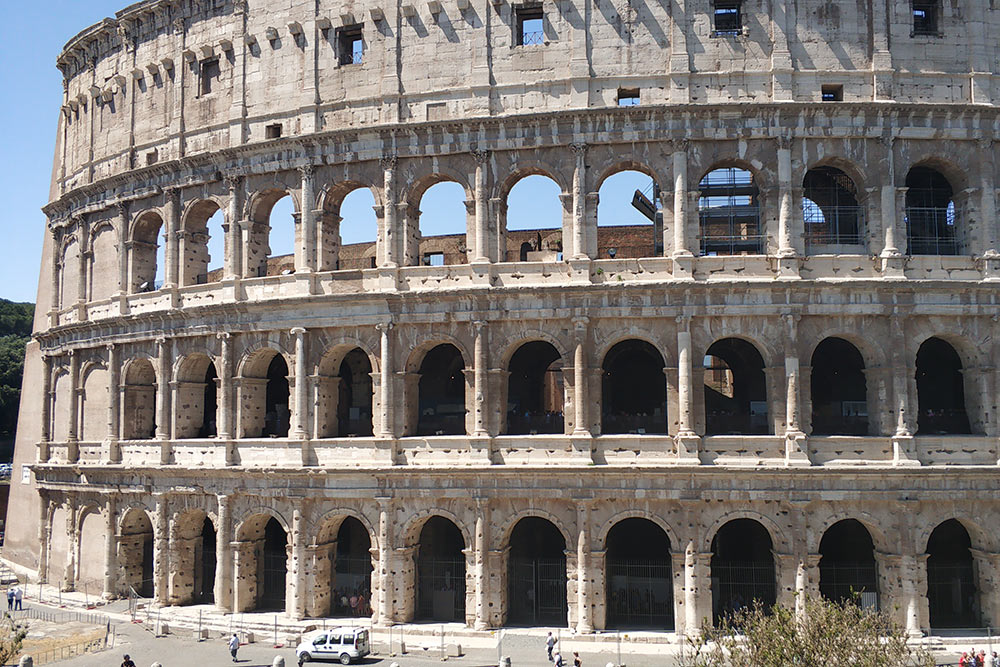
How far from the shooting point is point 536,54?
2412 centimetres

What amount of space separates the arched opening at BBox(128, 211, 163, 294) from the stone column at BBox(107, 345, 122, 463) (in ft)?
7.31

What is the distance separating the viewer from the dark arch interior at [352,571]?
25031 mm

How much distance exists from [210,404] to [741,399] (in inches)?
703

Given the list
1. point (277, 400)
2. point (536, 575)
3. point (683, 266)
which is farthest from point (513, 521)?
point (277, 400)

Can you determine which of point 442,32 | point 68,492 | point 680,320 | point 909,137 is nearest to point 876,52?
point 909,137

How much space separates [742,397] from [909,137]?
832cm

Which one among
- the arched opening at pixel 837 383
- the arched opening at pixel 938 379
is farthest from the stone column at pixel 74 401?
the arched opening at pixel 938 379

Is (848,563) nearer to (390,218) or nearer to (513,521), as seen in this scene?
(513,521)

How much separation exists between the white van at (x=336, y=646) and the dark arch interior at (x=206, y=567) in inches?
284

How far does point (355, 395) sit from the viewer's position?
2850 cm

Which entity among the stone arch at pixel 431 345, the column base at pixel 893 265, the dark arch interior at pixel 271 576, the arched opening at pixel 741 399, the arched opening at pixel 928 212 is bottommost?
the dark arch interior at pixel 271 576

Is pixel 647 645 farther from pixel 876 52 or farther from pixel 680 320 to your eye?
pixel 876 52

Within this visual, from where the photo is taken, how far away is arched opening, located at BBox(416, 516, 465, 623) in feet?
80.6

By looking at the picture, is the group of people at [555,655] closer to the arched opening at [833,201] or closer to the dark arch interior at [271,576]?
the dark arch interior at [271,576]
